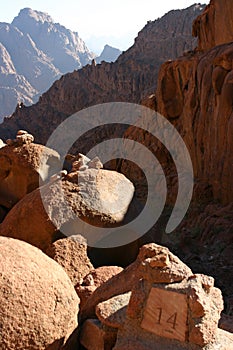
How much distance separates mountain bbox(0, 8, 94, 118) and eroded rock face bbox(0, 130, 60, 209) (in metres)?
60.8

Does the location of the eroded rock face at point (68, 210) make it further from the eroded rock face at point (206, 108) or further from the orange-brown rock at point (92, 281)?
the eroded rock face at point (206, 108)

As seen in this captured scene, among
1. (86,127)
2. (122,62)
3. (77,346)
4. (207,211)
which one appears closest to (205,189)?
(207,211)

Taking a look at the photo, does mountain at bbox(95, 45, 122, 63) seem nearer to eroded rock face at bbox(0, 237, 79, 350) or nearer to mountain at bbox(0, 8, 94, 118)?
mountain at bbox(0, 8, 94, 118)

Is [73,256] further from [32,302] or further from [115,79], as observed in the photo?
[115,79]

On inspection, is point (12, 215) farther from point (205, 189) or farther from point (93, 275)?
point (205, 189)

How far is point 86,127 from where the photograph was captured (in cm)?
3225

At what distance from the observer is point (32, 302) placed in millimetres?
1984

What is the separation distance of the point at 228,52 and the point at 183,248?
12.0 ft

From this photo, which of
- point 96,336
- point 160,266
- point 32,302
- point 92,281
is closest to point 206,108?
point 92,281

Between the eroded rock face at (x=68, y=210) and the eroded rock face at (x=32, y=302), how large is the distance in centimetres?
128

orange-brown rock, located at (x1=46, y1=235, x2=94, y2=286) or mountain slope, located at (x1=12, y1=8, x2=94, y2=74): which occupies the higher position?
mountain slope, located at (x1=12, y1=8, x2=94, y2=74)

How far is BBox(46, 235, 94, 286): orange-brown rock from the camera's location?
3350 mm

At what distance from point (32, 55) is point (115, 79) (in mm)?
51425

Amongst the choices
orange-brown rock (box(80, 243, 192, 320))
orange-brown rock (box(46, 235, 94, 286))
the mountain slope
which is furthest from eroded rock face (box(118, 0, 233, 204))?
the mountain slope
